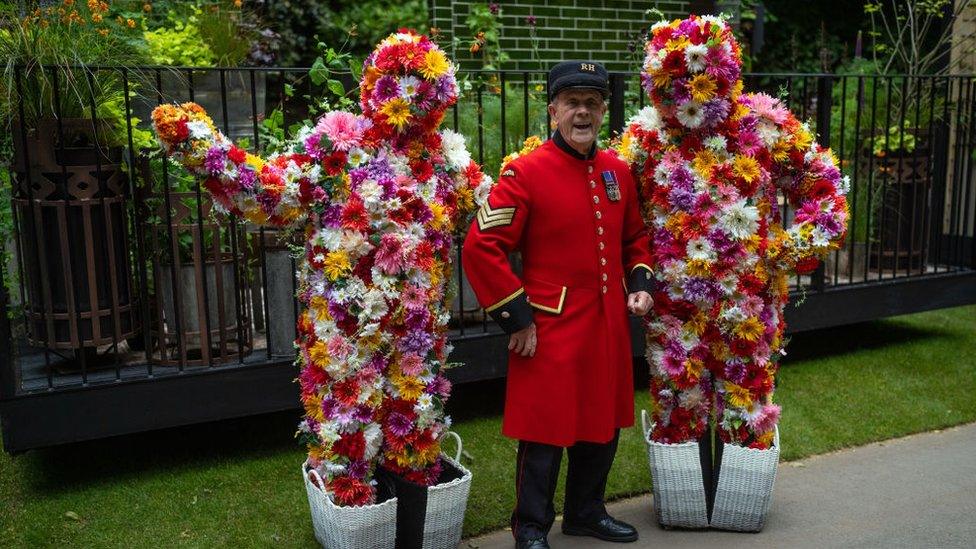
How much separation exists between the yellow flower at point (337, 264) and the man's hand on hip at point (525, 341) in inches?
25.4

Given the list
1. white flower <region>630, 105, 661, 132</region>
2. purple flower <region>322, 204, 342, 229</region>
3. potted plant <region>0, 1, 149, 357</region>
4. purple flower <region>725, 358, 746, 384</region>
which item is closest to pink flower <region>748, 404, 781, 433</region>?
purple flower <region>725, 358, 746, 384</region>

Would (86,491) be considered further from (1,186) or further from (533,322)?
(533,322)

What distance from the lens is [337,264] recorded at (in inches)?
130

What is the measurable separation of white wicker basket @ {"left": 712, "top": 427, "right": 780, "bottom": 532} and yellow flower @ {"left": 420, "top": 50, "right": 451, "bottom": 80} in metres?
1.85

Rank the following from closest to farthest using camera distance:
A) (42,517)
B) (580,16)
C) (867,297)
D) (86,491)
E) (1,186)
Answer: (42,517) < (86,491) < (1,186) < (867,297) < (580,16)

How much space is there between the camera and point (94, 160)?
13.4 ft

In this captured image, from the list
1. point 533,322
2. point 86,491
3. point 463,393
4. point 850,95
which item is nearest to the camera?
point 533,322

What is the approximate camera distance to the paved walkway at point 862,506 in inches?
150

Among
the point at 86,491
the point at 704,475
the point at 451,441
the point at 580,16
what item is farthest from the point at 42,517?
the point at 580,16

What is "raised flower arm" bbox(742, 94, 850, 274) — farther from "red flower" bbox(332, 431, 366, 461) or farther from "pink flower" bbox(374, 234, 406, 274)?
"red flower" bbox(332, 431, 366, 461)

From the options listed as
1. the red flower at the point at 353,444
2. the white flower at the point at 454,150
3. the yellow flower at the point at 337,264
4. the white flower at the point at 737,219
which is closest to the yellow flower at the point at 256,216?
the yellow flower at the point at 337,264

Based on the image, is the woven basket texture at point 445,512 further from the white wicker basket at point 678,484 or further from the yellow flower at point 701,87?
the yellow flower at point 701,87

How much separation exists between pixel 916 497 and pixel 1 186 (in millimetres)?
4670

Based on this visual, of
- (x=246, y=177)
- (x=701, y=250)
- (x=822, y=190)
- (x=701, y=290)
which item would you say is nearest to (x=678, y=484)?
(x=701, y=290)
